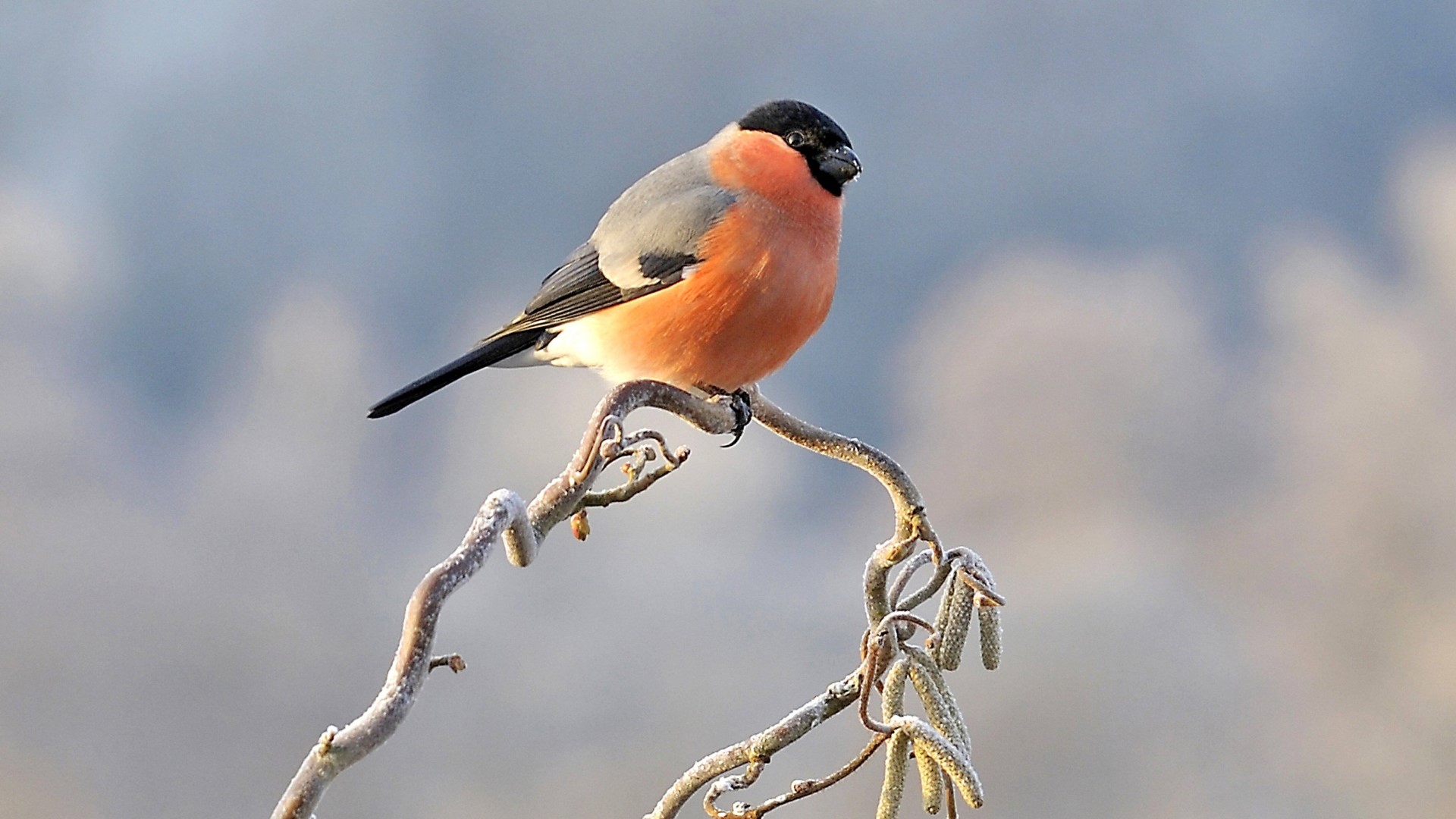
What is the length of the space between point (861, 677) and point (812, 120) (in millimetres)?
868

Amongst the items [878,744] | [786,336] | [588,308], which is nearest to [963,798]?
[878,744]

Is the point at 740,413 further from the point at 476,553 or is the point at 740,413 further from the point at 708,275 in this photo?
the point at 476,553

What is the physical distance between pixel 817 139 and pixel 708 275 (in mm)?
242

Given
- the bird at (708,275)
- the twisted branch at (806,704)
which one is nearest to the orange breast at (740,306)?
the bird at (708,275)

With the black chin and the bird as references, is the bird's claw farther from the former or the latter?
the black chin

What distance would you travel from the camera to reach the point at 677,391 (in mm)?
953

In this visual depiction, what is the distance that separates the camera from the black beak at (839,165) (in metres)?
1.50

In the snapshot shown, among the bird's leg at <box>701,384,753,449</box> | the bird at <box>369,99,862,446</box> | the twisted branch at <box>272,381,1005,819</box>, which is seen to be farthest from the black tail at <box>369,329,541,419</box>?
the twisted branch at <box>272,381,1005,819</box>

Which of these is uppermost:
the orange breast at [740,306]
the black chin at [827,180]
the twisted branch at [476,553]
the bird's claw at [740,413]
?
the black chin at [827,180]

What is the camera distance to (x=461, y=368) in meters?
1.42

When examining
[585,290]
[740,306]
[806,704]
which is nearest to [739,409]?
[740,306]

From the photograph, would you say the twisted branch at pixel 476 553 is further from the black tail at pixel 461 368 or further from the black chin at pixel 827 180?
the black chin at pixel 827 180

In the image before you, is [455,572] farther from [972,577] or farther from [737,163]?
[737,163]

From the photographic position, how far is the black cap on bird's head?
1.50 metres
